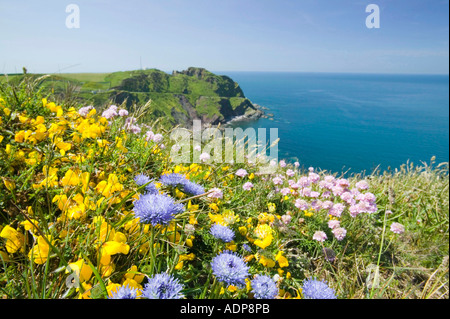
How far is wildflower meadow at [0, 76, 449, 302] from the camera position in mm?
1193

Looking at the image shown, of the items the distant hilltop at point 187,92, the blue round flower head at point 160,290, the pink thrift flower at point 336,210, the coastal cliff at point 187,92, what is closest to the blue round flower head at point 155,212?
the blue round flower head at point 160,290

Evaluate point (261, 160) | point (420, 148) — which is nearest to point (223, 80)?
point (420, 148)

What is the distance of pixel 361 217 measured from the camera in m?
3.11

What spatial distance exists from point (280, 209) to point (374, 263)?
3.82 feet

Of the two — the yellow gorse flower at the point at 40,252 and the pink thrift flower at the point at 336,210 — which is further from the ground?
the yellow gorse flower at the point at 40,252

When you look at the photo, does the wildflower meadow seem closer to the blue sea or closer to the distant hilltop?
the blue sea

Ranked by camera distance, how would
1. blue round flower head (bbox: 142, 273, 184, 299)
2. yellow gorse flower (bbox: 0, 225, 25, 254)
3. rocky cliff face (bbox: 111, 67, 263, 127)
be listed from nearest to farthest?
1. blue round flower head (bbox: 142, 273, 184, 299)
2. yellow gorse flower (bbox: 0, 225, 25, 254)
3. rocky cliff face (bbox: 111, 67, 263, 127)

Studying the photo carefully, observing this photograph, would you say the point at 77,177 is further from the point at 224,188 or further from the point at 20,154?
the point at 224,188

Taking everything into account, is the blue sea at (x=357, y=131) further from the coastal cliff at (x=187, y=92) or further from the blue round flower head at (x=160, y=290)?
the blue round flower head at (x=160, y=290)

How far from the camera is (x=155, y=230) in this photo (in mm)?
1423

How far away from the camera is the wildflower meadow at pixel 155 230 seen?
3.92 ft

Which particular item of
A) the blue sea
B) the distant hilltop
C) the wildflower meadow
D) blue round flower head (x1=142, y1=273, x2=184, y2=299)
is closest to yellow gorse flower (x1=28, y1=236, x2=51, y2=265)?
the wildflower meadow

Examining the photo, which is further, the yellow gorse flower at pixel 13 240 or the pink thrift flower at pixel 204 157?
the pink thrift flower at pixel 204 157

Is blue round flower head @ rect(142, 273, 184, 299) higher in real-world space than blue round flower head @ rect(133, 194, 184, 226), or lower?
lower
